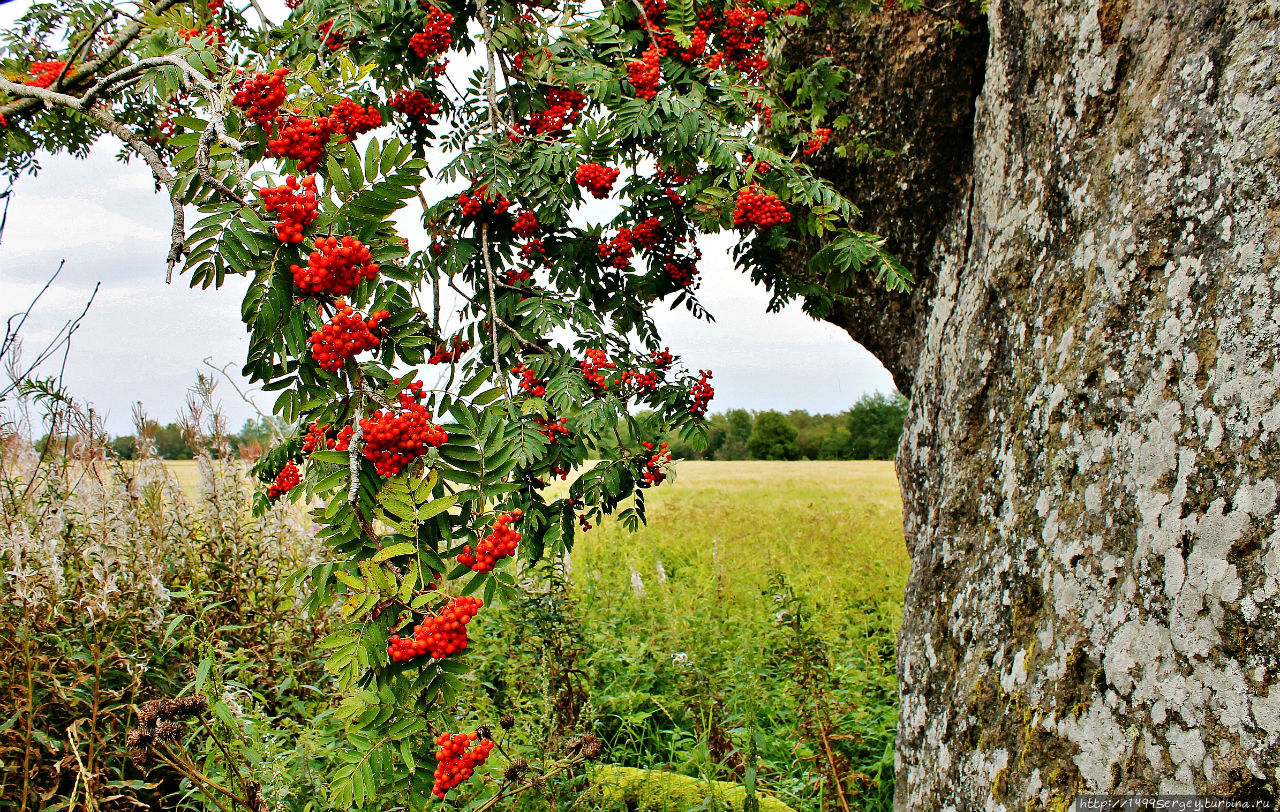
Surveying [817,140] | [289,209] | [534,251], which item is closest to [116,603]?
[534,251]

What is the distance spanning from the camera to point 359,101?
2.79 m

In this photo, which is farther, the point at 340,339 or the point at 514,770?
the point at 514,770

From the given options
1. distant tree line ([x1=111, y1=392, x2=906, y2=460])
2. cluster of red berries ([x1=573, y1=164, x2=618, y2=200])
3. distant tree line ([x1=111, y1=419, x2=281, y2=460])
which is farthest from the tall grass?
distant tree line ([x1=111, y1=392, x2=906, y2=460])

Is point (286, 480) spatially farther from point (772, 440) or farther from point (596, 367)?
point (772, 440)

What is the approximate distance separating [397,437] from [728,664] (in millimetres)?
2637

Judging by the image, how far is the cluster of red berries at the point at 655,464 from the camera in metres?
2.32

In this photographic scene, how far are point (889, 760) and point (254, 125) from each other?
3.12 metres

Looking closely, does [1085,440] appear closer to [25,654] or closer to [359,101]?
[359,101]

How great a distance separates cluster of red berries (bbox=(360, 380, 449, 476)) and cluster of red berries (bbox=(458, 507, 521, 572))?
0.23 meters

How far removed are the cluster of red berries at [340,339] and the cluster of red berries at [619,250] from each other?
1588mm

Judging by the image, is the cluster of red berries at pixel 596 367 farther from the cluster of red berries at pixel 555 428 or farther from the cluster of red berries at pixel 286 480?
the cluster of red berries at pixel 286 480

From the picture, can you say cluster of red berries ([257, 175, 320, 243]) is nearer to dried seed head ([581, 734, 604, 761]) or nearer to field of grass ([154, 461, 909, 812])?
field of grass ([154, 461, 909, 812])

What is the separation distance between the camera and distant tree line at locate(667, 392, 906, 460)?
20.1 metres

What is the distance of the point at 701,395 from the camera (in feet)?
8.30
